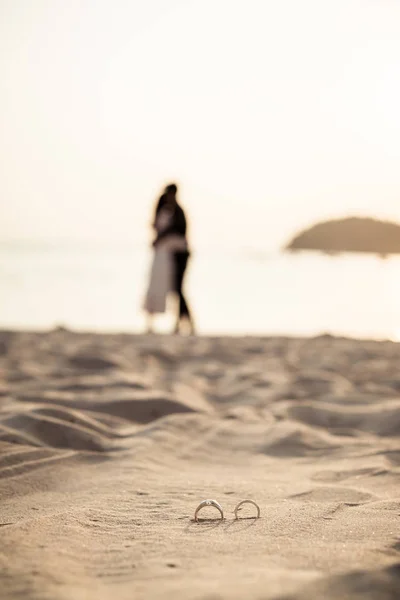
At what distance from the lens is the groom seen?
8.12 metres

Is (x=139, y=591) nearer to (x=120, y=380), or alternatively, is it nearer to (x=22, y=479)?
(x=22, y=479)

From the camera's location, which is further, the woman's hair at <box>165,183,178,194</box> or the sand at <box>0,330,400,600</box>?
the woman's hair at <box>165,183,178,194</box>

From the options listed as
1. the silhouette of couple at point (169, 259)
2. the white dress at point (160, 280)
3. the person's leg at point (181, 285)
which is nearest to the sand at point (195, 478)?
the person's leg at point (181, 285)

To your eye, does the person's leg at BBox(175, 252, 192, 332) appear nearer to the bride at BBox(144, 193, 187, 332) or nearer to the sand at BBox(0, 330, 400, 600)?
the bride at BBox(144, 193, 187, 332)

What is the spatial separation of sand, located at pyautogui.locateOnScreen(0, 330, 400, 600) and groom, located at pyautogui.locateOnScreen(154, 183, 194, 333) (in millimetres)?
3241

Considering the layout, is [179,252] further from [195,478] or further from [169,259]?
[195,478]

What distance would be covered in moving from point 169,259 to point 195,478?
6384 millimetres

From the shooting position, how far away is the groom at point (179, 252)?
8125mm

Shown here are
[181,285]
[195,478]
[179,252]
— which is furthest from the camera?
[181,285]

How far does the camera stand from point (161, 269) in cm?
866

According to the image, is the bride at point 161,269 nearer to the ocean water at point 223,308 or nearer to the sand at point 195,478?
the ocean water at point 223,308

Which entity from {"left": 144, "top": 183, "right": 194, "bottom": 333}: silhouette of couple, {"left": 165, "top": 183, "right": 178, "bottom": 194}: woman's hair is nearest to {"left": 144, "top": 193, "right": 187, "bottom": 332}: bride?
{"left": 144, "top": 183, "right": 194, "bottom": 333}: silhouette of couple

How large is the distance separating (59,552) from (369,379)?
3310 mm

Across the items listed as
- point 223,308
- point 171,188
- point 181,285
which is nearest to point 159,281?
point 181,285
